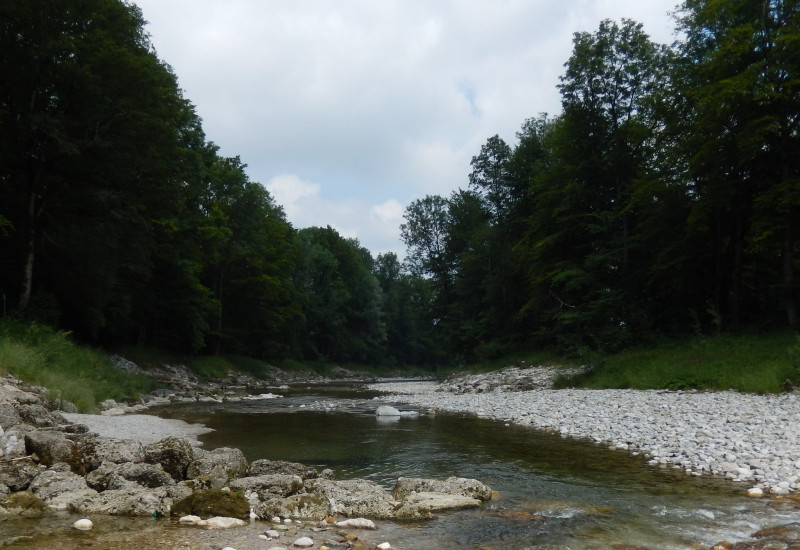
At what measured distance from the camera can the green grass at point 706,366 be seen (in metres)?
14.5

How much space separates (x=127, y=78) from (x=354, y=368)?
57.3 metres

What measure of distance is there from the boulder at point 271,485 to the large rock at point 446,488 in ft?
4.27

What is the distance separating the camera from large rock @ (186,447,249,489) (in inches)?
290

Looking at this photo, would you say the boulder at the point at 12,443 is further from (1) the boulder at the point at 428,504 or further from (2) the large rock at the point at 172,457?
(1) the boulder at the point at 428,504

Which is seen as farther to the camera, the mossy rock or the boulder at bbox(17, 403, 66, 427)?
the boulder at bbox(17, 403, 66, 427)

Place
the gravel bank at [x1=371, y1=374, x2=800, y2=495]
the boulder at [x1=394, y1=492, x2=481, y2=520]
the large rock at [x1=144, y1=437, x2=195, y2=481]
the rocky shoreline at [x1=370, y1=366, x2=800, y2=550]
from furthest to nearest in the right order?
the gravel bank at [x1=371, y1=374, x2=800, y2=495], the large rock at [x1=144, y1=437, x2=195, y2=481], the rocky shoreline at [x1=370, y1=366, x2=800, y2=550], the boulder at [x1=394, y1=492, x2=481, y2=520]

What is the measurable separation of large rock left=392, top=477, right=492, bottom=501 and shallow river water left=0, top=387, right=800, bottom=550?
0.65 ft

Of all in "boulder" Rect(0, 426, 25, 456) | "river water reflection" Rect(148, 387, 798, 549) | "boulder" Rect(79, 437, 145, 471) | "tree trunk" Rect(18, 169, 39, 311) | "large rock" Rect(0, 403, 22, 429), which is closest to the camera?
"river water reflection" Rect(148, 387, 798, 549)

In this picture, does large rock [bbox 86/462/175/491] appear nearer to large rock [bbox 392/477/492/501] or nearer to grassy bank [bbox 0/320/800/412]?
large rock [bbox 392/477/492/501]

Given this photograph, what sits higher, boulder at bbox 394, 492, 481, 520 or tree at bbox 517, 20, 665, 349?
tree at bbox 517, 20, 665, 349

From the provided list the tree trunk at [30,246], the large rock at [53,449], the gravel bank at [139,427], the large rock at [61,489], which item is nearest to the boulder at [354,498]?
the large rock at [61,489]

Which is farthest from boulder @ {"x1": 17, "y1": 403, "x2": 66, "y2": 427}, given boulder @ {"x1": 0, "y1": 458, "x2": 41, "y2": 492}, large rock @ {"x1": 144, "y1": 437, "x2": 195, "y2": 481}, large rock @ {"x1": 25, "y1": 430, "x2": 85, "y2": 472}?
large rock @ {"x1": 144, "y1": 437, "x2": 195, "y2": 481}

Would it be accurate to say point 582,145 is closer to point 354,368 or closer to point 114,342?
point 114,342

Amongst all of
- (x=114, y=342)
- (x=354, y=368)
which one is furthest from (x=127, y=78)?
(x=354, y=368)
